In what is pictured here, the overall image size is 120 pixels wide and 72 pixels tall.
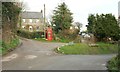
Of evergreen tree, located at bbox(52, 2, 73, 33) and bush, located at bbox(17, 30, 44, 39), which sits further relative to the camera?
evergreen tree, located at bbox(52, 2, 73, 33)

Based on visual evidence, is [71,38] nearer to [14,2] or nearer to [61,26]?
[61,26]

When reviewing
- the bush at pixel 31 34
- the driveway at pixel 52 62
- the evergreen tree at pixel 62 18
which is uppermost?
the evergreen tree at pixel 62 18

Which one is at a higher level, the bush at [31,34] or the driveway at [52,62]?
the bush at [31,34]

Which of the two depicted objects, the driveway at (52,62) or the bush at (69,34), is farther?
the bush at (69,34)

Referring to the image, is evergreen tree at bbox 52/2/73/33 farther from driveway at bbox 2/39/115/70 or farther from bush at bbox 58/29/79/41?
driveway at bbox 2/39/115/70

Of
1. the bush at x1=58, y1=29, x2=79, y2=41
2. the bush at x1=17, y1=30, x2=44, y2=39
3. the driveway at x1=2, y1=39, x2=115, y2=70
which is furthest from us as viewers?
the bush at x1=17, y1=30, x2=44, y2=39

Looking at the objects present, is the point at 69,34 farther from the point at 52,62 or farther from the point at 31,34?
the point at 52,62

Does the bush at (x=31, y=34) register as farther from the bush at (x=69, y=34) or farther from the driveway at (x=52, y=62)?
the driveway at (x=52, y=62)

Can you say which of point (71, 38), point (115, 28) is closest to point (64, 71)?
point (115, 28)

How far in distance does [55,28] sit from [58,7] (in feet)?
18.4

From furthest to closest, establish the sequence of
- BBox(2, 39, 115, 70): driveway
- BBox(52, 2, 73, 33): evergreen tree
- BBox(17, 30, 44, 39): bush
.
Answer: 1. BBox(52, 2, 73, 33): evergreen tree
2. BBox(17, 30, 44, 39): bush
3. BBox(2, 39, 115, 70): driveway

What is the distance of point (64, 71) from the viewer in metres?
18.0

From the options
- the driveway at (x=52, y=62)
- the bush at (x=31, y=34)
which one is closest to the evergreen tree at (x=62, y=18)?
the bush at (x=31, y=34)

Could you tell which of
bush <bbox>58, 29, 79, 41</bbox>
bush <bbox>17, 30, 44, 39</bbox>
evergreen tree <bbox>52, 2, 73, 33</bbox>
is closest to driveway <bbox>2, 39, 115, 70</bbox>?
bush <bbox>58, 29, 79, 41</bbox>
